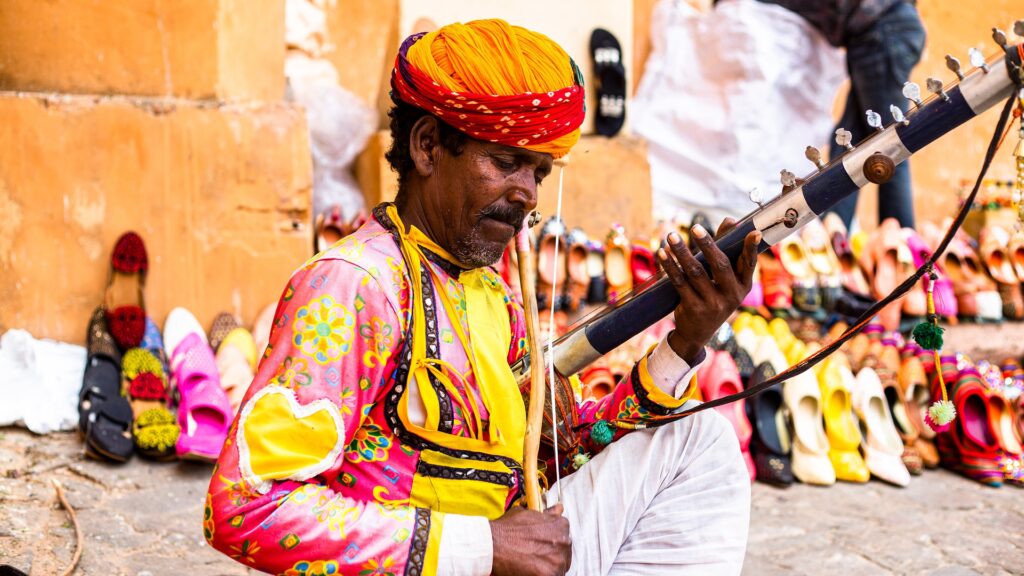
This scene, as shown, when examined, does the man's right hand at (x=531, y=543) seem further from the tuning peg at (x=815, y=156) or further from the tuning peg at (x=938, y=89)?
the tuning peg at (x=938, y=89)

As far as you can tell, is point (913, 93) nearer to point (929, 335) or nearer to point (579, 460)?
point (929, 335)

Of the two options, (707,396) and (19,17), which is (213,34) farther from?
(707,396)

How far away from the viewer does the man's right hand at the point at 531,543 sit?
64.0 inches

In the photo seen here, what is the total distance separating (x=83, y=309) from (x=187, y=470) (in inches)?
31.9

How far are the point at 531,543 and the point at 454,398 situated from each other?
0.29m

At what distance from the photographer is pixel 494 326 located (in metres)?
1.95

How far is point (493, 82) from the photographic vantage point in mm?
1714

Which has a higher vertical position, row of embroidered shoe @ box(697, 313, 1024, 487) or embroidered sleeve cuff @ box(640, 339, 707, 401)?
embroidered sleeve cuff @ box(640, 339, 707, 401)

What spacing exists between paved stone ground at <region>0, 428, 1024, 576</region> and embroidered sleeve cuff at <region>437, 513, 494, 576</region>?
4.11 feet

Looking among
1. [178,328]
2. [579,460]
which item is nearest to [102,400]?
[178,328]

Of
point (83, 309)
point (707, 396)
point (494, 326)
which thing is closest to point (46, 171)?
point (83, 309)

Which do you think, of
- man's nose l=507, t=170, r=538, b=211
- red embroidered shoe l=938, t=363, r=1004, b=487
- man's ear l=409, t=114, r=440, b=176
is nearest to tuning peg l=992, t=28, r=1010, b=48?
man's nose l=507, t=170, r=538, b=211

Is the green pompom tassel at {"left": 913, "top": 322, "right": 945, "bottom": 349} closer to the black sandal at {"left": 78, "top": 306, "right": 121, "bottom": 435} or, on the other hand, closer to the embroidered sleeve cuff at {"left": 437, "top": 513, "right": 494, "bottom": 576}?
the embroidered sleeve cuff at {"left": 437, "top": 513, "right": 494, "bottom": 576}

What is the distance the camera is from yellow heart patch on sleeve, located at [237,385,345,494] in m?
1.51
